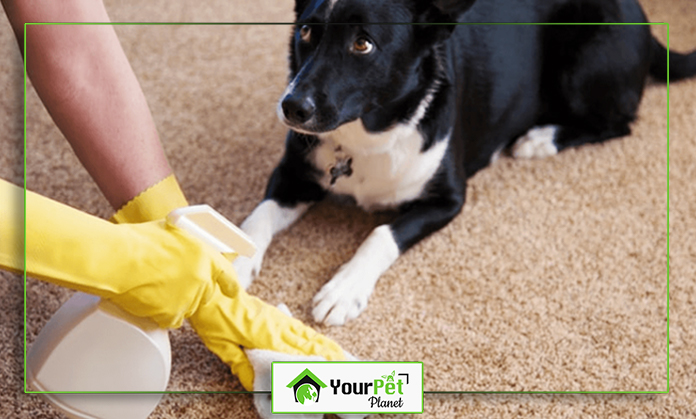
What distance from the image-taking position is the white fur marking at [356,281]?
4.56 ft

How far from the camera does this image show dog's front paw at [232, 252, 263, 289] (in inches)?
56.0

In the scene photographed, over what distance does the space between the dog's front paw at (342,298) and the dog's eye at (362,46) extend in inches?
16.4

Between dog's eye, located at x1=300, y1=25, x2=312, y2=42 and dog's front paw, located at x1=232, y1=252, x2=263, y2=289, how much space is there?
0.42m

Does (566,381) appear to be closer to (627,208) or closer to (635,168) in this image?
(627,208)

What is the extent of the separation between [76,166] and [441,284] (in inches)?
34.9

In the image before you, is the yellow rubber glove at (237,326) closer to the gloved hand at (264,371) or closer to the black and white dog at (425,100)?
the gloved hand at (264,371)

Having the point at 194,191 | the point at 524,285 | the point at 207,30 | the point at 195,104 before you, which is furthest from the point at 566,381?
the point at 207,30

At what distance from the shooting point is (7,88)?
1.97 meters

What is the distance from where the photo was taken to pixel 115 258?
1024 millimetres

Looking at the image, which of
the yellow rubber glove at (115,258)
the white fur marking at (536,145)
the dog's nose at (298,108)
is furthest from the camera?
the white fur marking at (536,145)

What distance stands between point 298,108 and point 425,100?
1.05 feet

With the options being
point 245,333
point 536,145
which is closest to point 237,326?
point 245,333

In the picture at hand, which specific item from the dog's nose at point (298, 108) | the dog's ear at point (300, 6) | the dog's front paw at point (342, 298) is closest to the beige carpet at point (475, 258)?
the dog's front paw at point (342, 298)

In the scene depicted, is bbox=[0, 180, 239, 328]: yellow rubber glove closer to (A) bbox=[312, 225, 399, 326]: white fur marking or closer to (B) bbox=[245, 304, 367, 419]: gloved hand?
(B) bbox=[245, 304, 367, 419]: gloved hand
